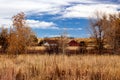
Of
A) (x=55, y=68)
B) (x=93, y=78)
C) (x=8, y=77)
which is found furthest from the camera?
(x=55, y=68)

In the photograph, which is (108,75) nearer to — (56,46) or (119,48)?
(119,48)

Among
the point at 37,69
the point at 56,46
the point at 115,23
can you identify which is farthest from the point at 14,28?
the point at 37,69

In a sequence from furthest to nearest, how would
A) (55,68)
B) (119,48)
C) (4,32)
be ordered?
(4,32), (119,48), (55,68)

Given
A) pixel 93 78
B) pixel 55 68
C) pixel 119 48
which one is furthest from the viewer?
pixel 119 48

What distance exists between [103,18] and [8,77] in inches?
1621

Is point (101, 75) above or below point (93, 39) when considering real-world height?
above

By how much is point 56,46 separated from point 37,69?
36.7 m

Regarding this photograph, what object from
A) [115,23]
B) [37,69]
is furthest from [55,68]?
[115,23]

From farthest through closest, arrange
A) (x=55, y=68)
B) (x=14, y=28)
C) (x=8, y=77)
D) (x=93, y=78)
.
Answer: (x=14, y=28)
(x=55, y=68)
(x=93, y=78)
(x=8, y=77)

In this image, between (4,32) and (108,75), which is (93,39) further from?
(108,75)

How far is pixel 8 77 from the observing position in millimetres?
9219

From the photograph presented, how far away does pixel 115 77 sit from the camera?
9953mm

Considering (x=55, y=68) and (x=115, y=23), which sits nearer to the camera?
(x=55, y=68)

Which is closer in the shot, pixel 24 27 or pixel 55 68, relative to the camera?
pixel 55 68
